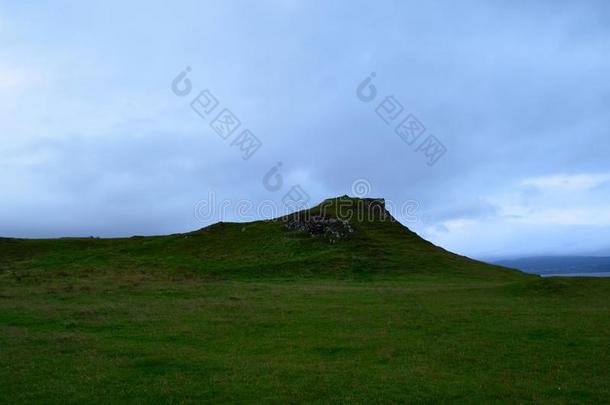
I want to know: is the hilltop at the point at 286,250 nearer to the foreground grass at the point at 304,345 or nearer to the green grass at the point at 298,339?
the green grass at the point at 298,339

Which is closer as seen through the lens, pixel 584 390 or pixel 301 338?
pixel 584 390

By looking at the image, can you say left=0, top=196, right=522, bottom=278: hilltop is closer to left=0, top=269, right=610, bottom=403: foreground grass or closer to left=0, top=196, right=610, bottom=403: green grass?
left=0, top=196, right=610, bottom=403: green grass

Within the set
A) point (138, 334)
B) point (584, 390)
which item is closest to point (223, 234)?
point (138, 334)

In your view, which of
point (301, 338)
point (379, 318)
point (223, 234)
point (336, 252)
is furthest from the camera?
point (223, 234)

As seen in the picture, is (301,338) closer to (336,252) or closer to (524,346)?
(524,346)

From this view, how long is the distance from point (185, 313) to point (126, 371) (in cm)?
1191

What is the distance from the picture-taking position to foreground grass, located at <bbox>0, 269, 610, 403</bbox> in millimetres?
14750

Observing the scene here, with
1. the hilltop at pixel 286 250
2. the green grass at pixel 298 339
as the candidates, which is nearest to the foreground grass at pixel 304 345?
the green grass at pixel 298 339

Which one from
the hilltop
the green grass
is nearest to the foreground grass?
the green grass

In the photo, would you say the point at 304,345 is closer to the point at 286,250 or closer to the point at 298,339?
the point at 298,339

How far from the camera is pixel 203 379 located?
51.8ft

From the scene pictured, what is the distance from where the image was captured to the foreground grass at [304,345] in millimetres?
14750

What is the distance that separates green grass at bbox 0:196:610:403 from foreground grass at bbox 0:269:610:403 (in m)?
0.07

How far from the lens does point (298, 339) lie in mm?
21844
